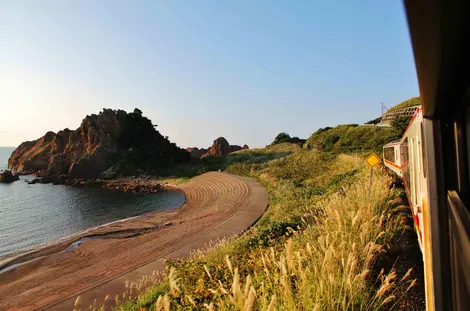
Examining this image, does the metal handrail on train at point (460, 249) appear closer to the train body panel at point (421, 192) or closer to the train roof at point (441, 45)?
the train body panel at point (421, 192)

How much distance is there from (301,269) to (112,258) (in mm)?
13606

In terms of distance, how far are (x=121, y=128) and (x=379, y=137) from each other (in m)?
53.9

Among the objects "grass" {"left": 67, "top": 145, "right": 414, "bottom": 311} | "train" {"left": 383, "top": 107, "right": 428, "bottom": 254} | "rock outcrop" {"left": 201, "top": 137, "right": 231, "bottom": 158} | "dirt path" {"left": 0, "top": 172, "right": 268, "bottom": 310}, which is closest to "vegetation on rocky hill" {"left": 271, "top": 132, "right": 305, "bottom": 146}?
"rock outcrop" {"left": 201, "top": 137, "right": 231, "bottom": 158}

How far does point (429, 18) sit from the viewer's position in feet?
2.53

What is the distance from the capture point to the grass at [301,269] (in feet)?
10.8

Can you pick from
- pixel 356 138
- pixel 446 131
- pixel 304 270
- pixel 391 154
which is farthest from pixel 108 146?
pixel 446 131

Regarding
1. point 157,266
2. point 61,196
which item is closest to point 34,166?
point 61,196

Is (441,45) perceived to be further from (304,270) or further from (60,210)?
(60,210)

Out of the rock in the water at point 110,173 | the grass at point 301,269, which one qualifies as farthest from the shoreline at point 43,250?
the rock in the water at point 110,173

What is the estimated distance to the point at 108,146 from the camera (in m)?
64.2

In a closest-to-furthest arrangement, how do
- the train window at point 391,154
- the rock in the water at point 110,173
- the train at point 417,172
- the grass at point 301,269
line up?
the train at point 417,172 < the grass at point 301,269 < the train window at point 391,154 < the rock in the water at point 110,173

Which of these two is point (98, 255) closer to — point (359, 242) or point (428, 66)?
point (359, 242)

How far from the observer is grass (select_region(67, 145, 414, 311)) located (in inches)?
130

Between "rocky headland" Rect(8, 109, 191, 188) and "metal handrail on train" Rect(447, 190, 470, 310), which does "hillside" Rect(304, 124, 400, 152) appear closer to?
"rocky headland" Rect(8, 109, 191, 188)
